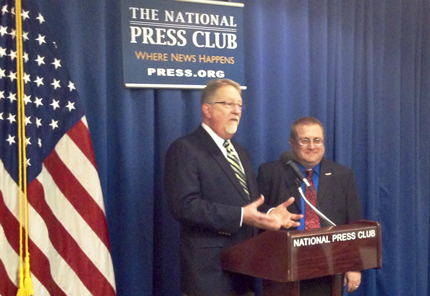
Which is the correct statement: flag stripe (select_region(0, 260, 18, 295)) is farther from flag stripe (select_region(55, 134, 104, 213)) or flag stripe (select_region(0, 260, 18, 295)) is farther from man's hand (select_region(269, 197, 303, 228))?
man's hand (select_region(269, 197, 303, 228))

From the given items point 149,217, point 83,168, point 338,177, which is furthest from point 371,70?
point 83,168

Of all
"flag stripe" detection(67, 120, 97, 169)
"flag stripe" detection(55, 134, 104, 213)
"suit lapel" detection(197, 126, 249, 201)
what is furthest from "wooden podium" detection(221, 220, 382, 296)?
"flag stripe" detection(67, 120, 97, 169)

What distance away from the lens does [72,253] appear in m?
2.43

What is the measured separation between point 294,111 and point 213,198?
54.2 inches

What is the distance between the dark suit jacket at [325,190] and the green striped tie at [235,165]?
0.30 metres

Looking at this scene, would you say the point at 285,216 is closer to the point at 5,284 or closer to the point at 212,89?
the point at 212,89

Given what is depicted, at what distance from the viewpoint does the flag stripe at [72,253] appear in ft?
7.88

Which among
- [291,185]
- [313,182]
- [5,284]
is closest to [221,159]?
[291,185]

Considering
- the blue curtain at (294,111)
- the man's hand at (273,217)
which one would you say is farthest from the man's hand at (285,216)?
the blue curtain at (294,111)

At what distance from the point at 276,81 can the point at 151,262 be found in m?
1.49

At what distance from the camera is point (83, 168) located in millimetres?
2457

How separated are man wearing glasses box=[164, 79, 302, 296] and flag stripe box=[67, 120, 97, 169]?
1.45ft

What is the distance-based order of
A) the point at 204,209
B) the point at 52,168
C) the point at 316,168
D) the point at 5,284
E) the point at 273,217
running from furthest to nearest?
the point at 316,168 → the point at 52,168 → the point at 5,284 → the point at 204,209 → the point at 273,217

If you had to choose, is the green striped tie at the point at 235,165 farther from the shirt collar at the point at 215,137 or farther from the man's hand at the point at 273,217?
the man's hand at the point at 273,217
